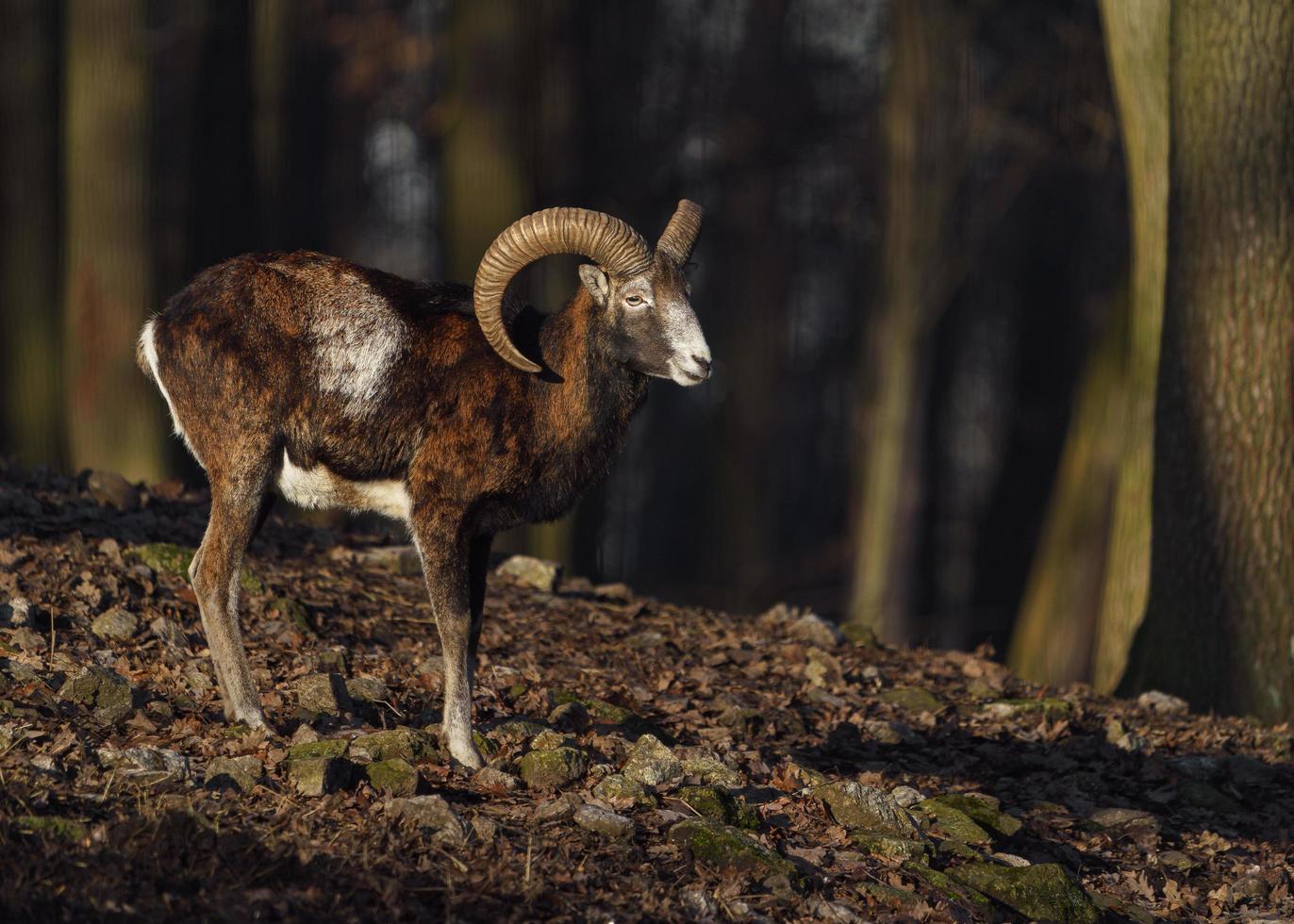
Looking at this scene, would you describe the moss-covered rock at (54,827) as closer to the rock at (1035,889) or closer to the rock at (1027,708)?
the rock at (1035,889)

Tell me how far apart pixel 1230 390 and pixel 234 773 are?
8.76 metres

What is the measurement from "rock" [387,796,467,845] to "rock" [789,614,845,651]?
18.1ft

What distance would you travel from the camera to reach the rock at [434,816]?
23.4 ft

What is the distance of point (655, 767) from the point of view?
826 centimetres

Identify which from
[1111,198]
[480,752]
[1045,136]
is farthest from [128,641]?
[1111,198]

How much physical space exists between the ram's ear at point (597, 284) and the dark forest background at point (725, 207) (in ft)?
23.4

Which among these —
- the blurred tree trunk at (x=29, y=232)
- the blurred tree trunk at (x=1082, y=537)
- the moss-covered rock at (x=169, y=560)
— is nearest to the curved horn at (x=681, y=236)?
the moss-covered rock at (x=169, y=560)

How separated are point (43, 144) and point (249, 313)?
11.1m

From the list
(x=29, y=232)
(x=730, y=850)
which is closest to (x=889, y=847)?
(x=730, y=850)

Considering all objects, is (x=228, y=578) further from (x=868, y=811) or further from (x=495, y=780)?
(x=868, y=811)

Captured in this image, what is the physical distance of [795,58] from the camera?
95.6 feet

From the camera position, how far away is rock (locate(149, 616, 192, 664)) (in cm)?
927

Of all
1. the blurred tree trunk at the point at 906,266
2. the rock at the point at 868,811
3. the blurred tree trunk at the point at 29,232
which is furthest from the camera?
the blurred tree trunk at the point at 906,266

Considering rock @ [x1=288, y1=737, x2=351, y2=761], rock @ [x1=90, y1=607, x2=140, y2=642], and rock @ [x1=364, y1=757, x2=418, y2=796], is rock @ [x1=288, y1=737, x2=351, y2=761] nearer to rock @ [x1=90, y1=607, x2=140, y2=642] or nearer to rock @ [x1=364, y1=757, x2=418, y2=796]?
rock @ [x1=364, y1=757, x2=418, y2=796]
